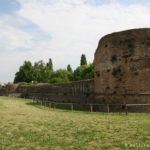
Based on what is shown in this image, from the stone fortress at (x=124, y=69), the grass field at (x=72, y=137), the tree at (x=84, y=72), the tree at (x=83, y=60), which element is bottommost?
the grass field at (x=72, y=137)

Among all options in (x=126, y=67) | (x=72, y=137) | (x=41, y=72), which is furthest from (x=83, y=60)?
(x=72, y=137)

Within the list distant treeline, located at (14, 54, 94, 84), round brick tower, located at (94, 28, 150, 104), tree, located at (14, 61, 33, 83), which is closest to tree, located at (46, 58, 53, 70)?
distant treeline, located at (14, 54, 94, 84)

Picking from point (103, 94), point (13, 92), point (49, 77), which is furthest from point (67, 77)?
point (103, 94)

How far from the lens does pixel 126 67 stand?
69.1 ft

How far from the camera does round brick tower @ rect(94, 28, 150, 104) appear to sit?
20.4 m

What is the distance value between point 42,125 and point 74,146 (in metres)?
4.64

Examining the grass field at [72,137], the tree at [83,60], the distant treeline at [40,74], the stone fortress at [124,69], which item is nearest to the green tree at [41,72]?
the distant treeline at [40,74]

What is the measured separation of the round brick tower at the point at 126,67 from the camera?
20.4 meters

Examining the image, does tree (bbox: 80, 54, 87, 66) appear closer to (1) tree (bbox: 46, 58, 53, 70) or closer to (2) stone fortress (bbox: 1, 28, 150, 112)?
(1) tree (bbox: 46, 58, 53, 70)

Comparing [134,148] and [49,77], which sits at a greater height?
[49,77]

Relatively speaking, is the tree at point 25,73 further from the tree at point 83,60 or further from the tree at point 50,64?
the tree at point 50,64

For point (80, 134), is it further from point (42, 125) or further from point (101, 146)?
point (42, 125)

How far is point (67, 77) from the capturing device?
7675cm

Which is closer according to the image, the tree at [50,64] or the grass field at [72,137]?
the grass field at [72,137]
